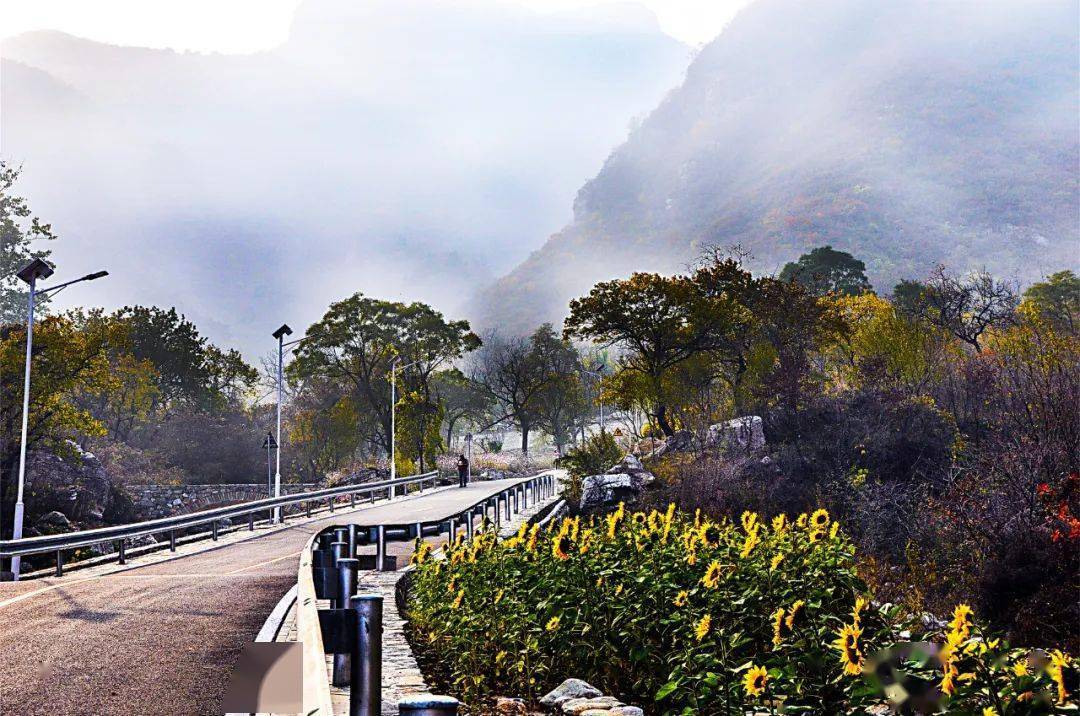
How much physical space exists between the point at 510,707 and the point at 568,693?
1.54ft

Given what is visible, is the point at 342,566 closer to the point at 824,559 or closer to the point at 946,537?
the point at 824,559

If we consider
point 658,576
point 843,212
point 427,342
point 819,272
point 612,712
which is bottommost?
point 612,712

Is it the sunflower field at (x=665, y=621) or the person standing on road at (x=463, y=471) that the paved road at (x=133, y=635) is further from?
the person standing on road at (x=463, y=471)

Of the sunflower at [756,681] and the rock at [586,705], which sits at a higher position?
the sunflower at [756,681]

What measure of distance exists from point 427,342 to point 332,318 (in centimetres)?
625

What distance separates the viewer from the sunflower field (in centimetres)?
658

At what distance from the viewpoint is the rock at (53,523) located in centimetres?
3716

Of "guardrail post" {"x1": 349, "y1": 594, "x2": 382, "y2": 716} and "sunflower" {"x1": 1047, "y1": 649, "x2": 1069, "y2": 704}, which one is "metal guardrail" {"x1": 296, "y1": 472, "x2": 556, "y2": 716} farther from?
"sunflower" {"x1": 1047, "y1": 649, "x2": 1069, "y2": 704}

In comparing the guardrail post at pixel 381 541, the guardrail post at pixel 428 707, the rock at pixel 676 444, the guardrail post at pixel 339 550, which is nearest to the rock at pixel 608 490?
the rock at pixel 676 444

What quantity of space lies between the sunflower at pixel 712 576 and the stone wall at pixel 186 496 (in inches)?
1818

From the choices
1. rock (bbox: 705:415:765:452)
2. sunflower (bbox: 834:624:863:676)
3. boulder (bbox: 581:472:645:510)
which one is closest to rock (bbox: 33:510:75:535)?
boulder (bbox: 581:472:645:510)

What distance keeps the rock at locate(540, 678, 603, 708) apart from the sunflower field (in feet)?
1.00

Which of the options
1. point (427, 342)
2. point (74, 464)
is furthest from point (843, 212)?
point (74, 464)

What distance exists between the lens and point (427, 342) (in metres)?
66.2
